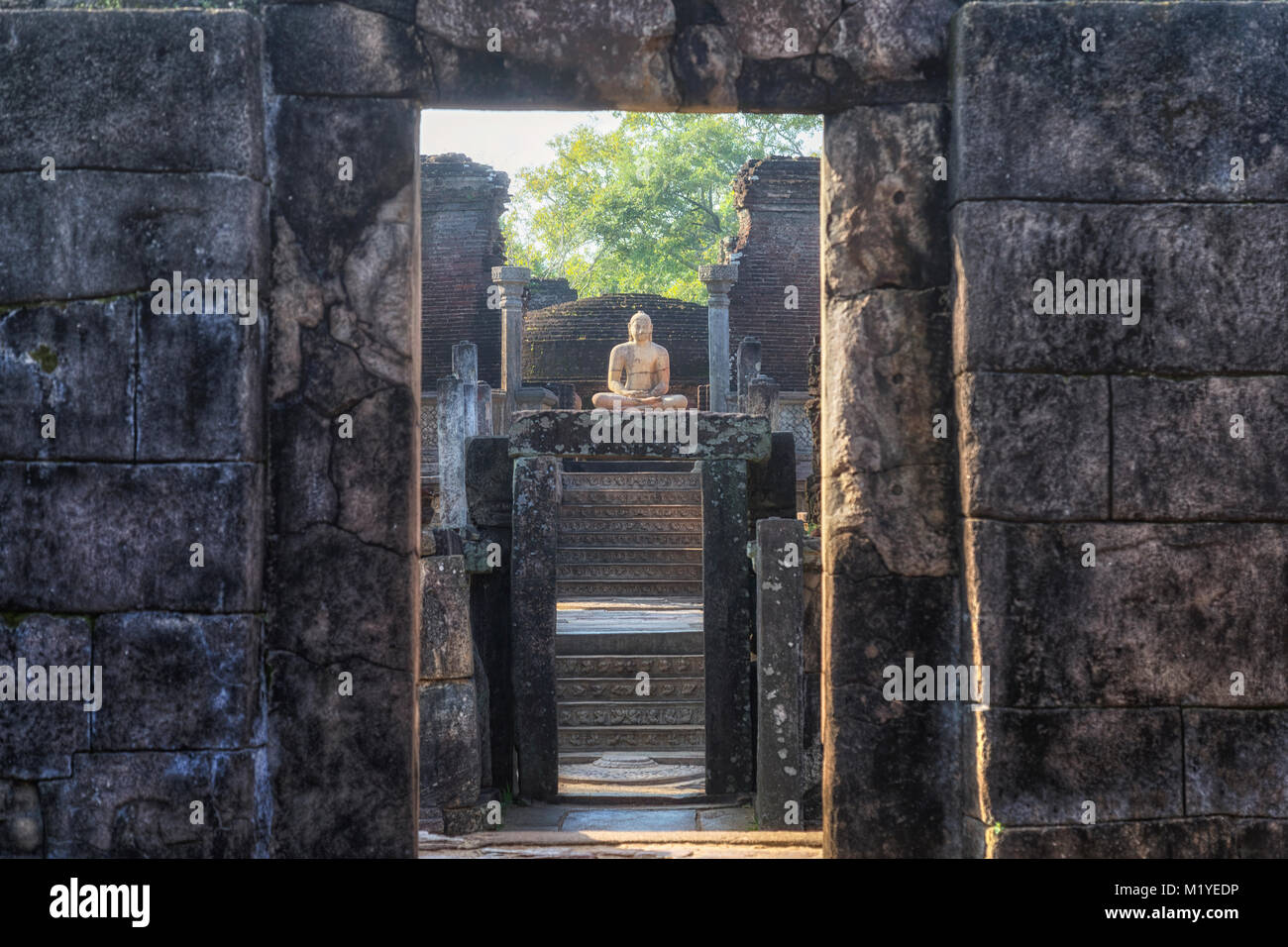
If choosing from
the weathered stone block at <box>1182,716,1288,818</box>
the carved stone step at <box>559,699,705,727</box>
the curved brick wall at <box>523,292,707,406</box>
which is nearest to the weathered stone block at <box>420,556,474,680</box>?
the carved stone step at <box>559,699,705,727</box>

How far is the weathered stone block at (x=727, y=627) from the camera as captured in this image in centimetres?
790

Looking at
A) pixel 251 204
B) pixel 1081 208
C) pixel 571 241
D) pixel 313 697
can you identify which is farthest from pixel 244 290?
pixel 571 241

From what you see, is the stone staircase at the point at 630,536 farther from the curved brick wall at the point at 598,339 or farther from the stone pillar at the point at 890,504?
the stone pillar at the point at 890,504

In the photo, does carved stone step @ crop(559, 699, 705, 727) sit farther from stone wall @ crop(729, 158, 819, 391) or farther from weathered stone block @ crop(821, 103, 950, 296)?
stone wall @ crop(729, 158, 819, 391)

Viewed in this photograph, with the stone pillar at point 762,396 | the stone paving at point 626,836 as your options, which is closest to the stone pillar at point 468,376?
the stone pillar at point 762,396

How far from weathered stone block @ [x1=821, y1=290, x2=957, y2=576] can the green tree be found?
92.3ft

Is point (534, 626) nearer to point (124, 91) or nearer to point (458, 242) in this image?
point (124, 91)

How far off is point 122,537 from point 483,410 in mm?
11876

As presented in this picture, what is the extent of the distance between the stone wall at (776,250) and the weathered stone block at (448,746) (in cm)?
1687

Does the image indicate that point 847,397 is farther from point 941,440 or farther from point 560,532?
point 560,532

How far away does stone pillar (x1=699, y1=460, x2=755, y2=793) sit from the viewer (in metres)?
7.90

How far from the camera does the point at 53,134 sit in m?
3.98

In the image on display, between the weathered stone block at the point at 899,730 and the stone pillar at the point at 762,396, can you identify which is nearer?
the weathered stone block at the point at 899,730

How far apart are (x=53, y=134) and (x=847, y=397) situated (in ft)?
8.69
